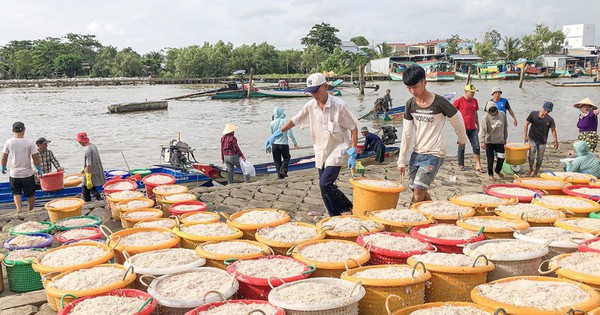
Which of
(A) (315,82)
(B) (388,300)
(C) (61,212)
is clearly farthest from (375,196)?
(C) (61,212)

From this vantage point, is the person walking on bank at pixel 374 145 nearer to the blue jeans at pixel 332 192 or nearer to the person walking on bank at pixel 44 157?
the blue jeans at pixel 332 192

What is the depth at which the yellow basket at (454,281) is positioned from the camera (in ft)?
9.59

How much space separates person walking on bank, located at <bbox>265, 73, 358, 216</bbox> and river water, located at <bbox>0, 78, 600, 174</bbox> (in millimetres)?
11475

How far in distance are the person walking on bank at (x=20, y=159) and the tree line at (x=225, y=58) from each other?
62.4 m

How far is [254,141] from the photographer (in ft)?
69.1

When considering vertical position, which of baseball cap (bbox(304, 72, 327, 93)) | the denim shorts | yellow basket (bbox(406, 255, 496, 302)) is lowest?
yellow basket (bbox(406, 255, 496, 302))

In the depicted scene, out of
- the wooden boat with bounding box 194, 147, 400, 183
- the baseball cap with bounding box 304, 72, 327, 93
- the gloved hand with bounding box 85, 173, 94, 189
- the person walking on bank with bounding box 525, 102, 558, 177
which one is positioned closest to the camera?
the baseball cap with bounding box 304, 72, 327, 93

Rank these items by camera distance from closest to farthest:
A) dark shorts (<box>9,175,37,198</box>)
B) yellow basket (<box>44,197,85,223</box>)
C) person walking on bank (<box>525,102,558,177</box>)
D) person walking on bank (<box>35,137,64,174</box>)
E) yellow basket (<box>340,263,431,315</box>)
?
1. yellow basket (<box>340,263,431,315</box>)
2. yellow basket (<box>44,197,85,223</box>)
3. dark shorts (<box>9,175,37,198</box>)
4. person walking on bank (<box>525,102,558,177</box>)
5. person walking on bank (<box>35,137,64,174</box>)

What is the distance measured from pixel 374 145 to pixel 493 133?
14.1ft

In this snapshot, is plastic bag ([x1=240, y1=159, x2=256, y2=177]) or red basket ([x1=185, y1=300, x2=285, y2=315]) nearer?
red basket ([x1=185, y1=300, x2=285, y2=315])

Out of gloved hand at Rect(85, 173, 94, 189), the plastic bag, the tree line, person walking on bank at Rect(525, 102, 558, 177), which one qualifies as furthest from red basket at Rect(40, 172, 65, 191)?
the tree line

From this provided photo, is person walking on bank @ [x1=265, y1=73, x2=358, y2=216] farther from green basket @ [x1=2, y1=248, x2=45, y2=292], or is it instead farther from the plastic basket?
green basket @ [x1=2, y1=248, x2=45, y2=292]

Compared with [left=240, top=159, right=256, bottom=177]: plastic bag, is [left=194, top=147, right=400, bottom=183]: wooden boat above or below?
below

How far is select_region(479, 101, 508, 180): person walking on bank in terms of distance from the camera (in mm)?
8195
